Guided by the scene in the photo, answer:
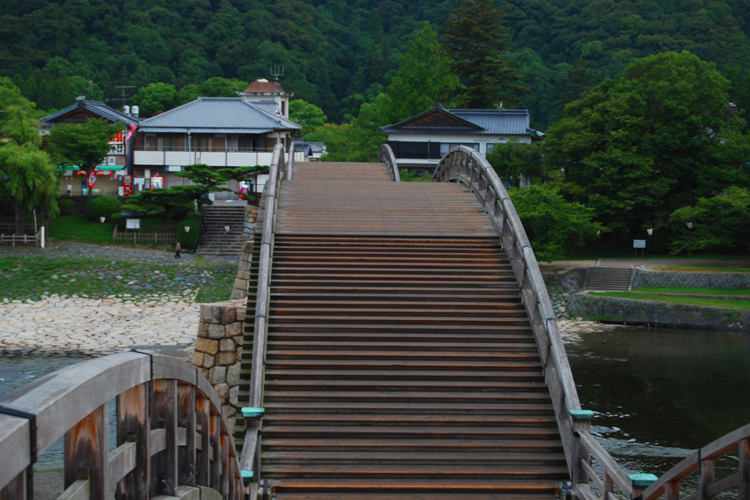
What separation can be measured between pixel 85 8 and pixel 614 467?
90.5 m

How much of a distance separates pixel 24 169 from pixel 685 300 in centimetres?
3019

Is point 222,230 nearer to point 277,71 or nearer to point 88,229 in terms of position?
point 88,229

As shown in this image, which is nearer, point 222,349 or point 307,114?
point 222,349

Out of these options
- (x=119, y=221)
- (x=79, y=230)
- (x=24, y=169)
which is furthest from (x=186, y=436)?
(x=119, y=221)

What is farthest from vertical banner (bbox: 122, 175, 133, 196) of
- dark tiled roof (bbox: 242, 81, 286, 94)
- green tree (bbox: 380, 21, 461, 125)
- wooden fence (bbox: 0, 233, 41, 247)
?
dark tiled roof (bbox: 242, 81, 286, 94)

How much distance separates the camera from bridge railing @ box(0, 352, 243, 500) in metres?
2.03

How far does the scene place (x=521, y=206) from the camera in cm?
3059

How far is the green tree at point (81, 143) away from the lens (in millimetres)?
37594

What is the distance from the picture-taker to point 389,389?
935 centimetres

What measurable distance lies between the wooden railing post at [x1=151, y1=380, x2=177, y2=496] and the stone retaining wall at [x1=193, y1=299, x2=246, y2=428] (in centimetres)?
665

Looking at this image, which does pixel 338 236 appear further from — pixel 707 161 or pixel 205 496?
pixel 707 161

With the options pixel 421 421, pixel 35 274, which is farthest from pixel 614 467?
pixel 35 274

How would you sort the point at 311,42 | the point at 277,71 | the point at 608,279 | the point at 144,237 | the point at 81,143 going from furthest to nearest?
1. the point at 311,42
2. the point at 277,71
3. the point at 81,143
4. the point at 144,237
5. the point at 608,279

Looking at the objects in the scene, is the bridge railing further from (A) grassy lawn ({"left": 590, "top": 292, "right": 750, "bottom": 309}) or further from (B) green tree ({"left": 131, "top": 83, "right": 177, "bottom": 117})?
(B) green tree ({"left": 131, "top": 83, "right": 177, "bottom": 117})
